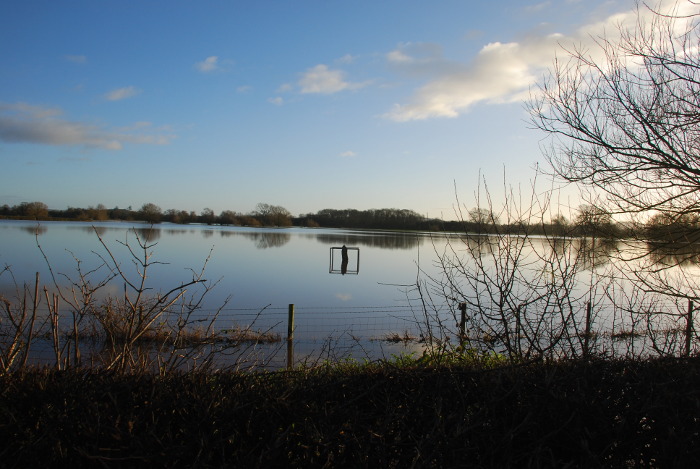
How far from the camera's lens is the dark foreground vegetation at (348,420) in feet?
6.66

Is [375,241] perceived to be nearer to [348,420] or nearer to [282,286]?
[282,286]

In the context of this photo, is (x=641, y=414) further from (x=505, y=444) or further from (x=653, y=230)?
(x=653, y=230)

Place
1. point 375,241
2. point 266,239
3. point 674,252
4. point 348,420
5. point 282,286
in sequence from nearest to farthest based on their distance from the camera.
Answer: point 348,420, point 674,252, point 282,286, point 266,239, point 375,241

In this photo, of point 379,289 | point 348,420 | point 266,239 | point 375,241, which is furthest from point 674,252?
point 375,241

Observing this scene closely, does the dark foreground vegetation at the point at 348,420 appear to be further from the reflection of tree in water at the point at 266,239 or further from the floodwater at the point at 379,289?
the reflection of tree in water at the point at 266,239

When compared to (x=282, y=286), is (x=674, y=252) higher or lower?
higher

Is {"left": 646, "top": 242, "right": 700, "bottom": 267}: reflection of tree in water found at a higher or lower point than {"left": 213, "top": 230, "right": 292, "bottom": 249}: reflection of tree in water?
higher

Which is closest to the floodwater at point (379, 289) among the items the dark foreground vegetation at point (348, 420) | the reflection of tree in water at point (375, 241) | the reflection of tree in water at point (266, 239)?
the dark foreground vegetation at point (348, 420)

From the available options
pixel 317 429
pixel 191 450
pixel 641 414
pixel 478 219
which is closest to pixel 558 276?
pixel 478 219

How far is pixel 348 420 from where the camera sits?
2.20 m

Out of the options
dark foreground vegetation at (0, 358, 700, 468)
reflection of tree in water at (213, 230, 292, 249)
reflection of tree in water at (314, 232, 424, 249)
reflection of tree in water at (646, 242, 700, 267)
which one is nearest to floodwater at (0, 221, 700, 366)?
reflection of tree in water at (646, 242, 700, 267)

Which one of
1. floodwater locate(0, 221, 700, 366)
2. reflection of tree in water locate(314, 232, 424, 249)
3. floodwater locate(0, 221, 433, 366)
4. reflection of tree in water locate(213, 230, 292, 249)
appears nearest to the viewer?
floodwater locate(0, 221, 700, 366)

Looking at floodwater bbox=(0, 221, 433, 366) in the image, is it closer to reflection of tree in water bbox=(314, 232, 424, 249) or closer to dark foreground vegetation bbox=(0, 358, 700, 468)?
dark foreground vegetation bbox=(0, 358, 700, 468)

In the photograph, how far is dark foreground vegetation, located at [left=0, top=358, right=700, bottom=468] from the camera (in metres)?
2.03
